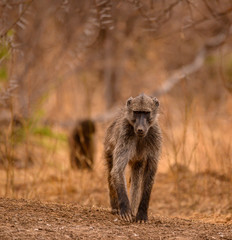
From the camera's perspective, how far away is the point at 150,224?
4473mm

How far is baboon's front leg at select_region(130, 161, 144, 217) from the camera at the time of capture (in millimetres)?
5176

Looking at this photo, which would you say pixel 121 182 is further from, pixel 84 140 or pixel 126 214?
pixel 84 140

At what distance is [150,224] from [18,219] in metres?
1.28

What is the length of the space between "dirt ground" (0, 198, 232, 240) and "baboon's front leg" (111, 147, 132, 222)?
0.11 metres

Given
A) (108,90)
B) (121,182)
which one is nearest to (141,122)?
(121,182)

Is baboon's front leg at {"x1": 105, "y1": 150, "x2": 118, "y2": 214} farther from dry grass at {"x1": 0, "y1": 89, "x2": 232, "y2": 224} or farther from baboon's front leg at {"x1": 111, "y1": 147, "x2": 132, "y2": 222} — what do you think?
dry grass at {"x1": 0, "y1": 89, "x2": 232, "y2": 224}

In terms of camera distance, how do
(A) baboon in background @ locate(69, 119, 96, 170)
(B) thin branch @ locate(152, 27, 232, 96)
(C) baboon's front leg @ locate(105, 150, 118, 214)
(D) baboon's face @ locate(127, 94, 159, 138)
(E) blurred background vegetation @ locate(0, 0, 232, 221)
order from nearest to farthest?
(D) baboon's face @ locate(127, 94, 159, 138)
(C) baboon's front leg @ locate(105, 150, 118, 214)
(E) blurred background vegetation @ locate(0, 0, 232, 221)
(A) baboon in background @ locate(69, 119, 96, 170)
(B) thin branch @ locate(152, 27, 232, 96)

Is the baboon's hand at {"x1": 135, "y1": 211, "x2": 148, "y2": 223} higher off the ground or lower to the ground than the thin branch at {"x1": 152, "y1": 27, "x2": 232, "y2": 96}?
lower

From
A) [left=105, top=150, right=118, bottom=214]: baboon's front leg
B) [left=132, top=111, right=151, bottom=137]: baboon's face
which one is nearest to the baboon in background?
[left=105, top=150, right=118, bottom=214]: baboon's front leg

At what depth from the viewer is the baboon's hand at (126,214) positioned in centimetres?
448

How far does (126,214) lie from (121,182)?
1.13 feet

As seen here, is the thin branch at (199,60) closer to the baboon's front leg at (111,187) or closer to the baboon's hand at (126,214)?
the baboon's front leg at (111,187)

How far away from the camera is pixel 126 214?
451 cm

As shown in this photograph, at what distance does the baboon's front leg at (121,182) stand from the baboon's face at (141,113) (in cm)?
33
